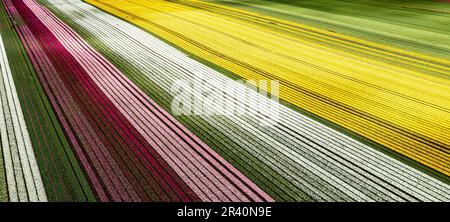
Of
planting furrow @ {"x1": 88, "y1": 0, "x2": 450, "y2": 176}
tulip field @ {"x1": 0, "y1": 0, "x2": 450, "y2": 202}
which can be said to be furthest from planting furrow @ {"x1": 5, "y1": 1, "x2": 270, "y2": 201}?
planting furrow @ {"x1": 88, "y1": 0, "x2": 450, "y2": 176}

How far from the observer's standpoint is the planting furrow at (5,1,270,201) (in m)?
1.40

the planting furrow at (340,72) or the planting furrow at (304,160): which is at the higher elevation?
the planting furrow at (340,72)

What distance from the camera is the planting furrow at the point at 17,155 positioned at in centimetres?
137

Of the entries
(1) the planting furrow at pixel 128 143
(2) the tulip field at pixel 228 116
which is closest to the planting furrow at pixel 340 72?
(2) the tulip field at pixel 228 116

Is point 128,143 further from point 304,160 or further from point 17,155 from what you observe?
point 304,160

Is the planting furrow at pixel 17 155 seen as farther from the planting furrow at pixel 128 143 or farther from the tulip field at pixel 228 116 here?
the planting furrow at pixel 128 143

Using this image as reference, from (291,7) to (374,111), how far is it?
3.43m

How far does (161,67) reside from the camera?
2.78 meters

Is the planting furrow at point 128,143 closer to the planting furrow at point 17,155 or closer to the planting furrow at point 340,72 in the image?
the planting furrow at point 17,155

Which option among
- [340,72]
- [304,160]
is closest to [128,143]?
[304,160]

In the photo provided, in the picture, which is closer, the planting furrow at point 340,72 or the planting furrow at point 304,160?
the planting furrow at point 304,160

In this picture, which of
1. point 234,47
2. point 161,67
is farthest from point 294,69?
point 161,67

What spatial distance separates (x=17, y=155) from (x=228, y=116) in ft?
3.38

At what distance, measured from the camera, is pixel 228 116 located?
1.97m
